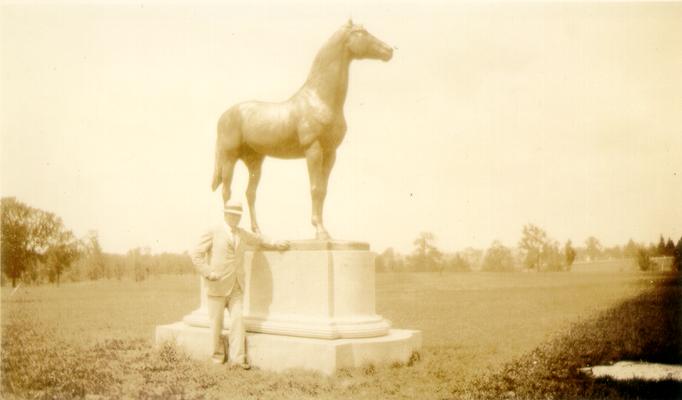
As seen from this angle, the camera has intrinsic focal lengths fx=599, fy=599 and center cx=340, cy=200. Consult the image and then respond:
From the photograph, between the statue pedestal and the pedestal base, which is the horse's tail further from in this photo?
the pedestal base

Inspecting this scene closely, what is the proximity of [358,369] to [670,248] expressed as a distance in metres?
4.91

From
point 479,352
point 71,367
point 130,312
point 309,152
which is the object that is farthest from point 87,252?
point 479,352

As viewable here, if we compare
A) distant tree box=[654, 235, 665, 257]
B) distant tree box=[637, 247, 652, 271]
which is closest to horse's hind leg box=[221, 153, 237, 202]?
distant tree box=[654, 235, 665, 257]

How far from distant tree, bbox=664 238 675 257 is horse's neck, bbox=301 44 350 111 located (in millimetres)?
4932

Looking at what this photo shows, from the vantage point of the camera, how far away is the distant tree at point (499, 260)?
63.7 feet

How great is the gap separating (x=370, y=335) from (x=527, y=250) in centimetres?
1041

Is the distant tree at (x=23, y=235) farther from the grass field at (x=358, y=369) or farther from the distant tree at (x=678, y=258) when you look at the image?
the distant tree at (x=678, y=258)

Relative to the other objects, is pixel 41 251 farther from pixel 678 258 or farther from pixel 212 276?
pixel 678 258

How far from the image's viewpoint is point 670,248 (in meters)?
8.42

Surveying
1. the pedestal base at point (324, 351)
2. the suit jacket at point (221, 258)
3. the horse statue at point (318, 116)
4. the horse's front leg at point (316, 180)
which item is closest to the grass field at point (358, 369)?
the pedestal base at point (324, 351)

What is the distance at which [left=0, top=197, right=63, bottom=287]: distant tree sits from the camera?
11.9 m

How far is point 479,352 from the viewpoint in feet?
27.3

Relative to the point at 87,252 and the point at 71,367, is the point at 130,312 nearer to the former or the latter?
the point at 87,252

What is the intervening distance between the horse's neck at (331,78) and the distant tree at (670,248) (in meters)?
4.93
